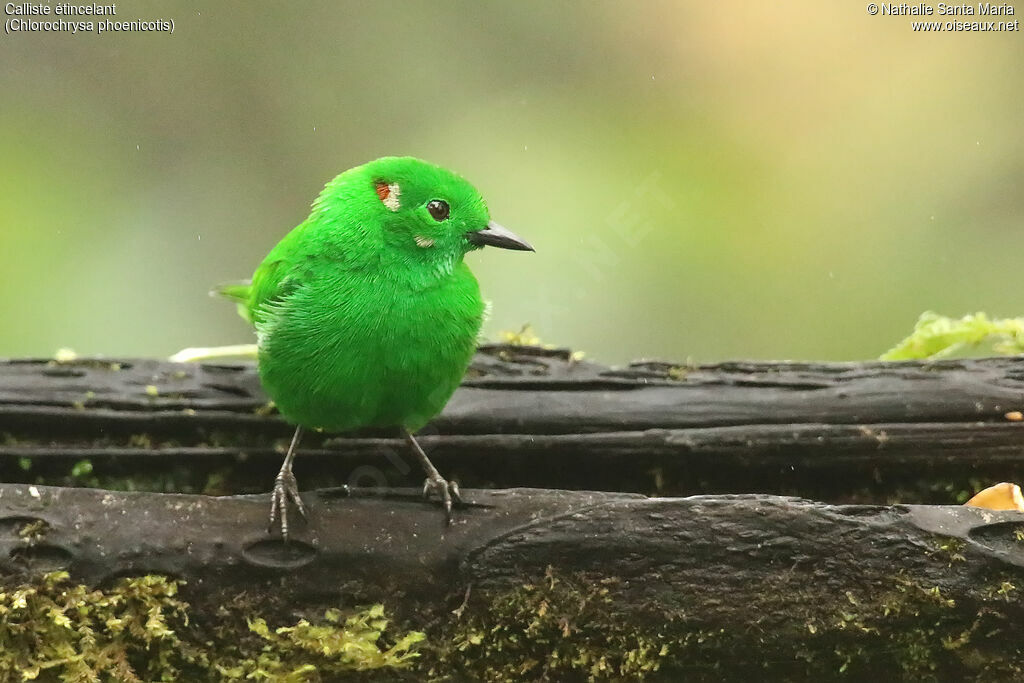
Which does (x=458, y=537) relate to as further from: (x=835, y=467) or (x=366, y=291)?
(x=835, y=467)

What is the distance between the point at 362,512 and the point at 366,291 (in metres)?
0.72

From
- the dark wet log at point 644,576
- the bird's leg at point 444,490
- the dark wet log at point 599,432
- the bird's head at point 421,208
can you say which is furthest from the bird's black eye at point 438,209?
the dark wet log at point 644,576

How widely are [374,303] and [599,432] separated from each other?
3.06ft

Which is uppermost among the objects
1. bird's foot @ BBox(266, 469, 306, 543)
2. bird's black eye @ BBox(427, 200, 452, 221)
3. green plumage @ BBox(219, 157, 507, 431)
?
bird's black eye @ BBox(427, 200, 452, 221)

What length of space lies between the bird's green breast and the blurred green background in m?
1.44

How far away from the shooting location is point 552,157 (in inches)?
173

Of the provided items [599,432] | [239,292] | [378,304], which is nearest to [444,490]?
[378,304]

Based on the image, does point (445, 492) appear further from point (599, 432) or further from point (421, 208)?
point (421, 208)

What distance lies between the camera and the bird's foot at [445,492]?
2574mm

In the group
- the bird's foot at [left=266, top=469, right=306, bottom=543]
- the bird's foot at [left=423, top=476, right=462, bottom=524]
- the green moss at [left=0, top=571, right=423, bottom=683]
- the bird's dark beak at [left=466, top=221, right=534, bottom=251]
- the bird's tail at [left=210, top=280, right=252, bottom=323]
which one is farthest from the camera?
the bird's tail at [left=210, top=280, right=252, bottom=323]

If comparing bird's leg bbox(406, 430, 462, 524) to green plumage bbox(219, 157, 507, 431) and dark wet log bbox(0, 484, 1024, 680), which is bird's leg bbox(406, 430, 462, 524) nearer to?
dark wet log bbox(0, 484, 1024, 680)

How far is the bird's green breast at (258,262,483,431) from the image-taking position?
9.24ft

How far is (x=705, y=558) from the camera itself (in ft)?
7.69

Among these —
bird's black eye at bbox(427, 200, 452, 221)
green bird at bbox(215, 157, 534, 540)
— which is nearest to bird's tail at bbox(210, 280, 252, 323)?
green bird at bbox(215, 157, 534, 540)
